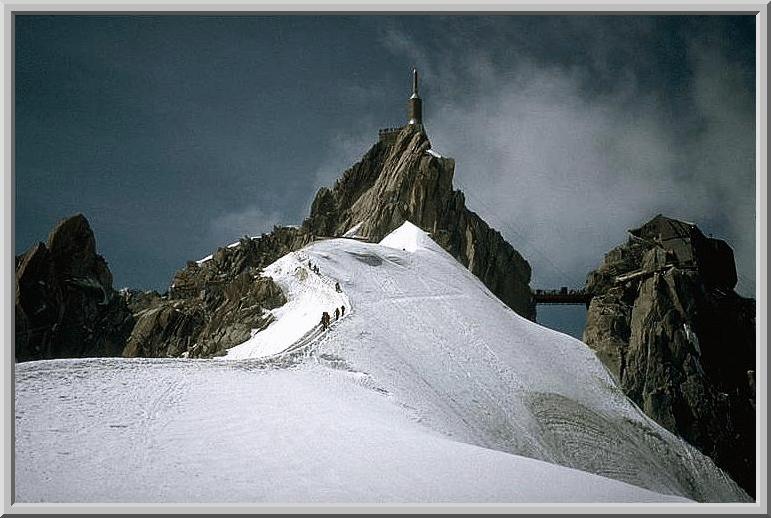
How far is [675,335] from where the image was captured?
3272cm

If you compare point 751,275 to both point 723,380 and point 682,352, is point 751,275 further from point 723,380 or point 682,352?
point 682,352

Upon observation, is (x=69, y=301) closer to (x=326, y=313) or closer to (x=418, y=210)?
(x=326, y=313)

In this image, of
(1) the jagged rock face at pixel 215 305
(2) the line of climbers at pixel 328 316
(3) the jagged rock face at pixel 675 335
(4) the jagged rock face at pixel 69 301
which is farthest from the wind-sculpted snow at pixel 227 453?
(4) the jagged rock face at pixel 69 301

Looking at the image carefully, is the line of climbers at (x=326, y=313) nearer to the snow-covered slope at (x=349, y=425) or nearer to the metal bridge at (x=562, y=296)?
the snow-covered slope at (x=349, y=425)

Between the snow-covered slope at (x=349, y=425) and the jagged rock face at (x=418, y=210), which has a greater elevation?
the jagged rock face at (x=418, y=210)

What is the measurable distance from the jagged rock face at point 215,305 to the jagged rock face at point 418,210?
6225 millimetres

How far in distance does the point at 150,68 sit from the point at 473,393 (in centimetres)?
1366

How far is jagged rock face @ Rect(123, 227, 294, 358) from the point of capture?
1091 inches

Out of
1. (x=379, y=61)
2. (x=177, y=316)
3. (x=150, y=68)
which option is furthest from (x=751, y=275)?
(x=177, y=316)

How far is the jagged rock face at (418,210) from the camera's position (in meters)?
51.7

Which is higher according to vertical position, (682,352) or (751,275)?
(682,352)

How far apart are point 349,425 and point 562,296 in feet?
158

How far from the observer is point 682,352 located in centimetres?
3222

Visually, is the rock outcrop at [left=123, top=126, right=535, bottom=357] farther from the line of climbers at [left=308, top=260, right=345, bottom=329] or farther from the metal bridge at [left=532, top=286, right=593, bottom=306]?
the line of climbers at [left=308, top=260, right=345, bottom=329]
